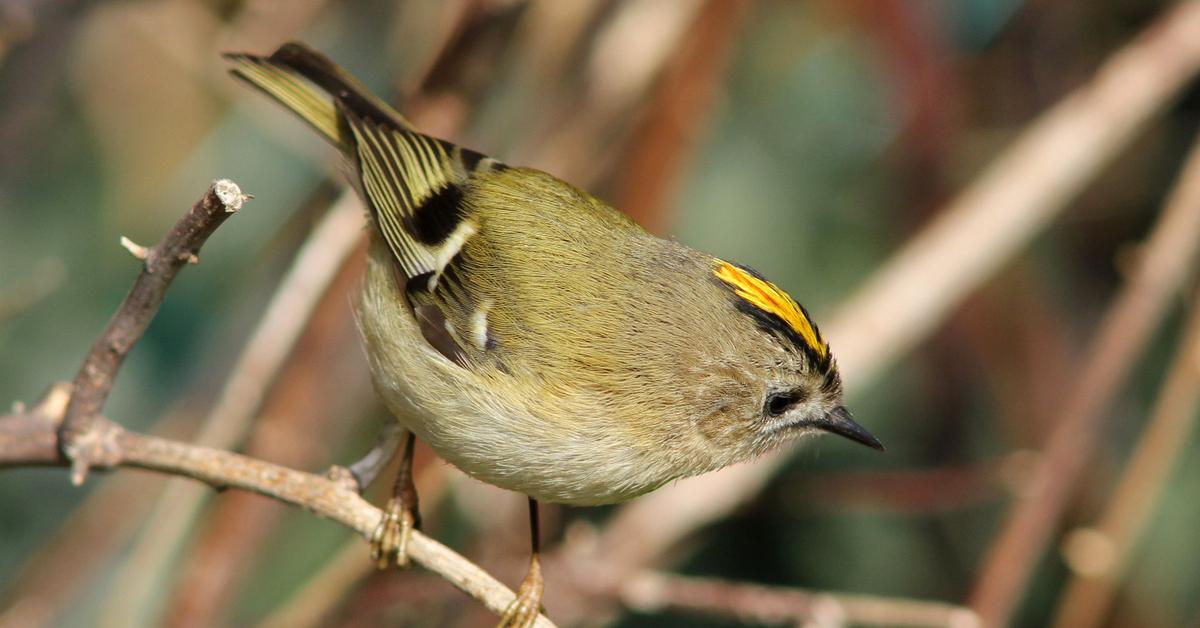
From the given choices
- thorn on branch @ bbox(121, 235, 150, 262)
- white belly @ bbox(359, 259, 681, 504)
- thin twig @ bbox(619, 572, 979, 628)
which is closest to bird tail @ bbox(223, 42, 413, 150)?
white belly @ bbox(359, 259, 681, 504)

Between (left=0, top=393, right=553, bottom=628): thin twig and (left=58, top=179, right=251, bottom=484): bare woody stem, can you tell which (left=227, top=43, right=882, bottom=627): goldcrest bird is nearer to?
(left=0, top=393, right=553, bottom=628): thin twig

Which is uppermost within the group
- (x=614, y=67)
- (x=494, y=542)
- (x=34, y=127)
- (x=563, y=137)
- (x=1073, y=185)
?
(x=1073, y=185)

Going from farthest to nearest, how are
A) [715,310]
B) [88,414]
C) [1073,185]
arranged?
[1073,185], [715,310], [88,414]

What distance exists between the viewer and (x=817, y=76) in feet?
13.0

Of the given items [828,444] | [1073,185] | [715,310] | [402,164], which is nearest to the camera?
[715,310]

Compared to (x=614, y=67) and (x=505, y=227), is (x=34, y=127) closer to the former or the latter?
(x=614, y=67)

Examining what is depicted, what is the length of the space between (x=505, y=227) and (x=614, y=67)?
122 centimetres

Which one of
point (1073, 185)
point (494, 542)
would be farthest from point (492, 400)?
point (1073, 185)

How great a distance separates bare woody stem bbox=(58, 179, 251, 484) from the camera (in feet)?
5.27

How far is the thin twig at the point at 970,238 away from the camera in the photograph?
3082 mm

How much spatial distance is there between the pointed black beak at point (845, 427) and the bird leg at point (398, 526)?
2.26 feet

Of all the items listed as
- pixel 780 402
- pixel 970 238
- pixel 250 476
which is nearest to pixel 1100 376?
pixel 970 238

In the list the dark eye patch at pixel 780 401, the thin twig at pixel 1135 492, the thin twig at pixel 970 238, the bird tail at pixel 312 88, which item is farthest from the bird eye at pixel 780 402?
the thin twig at pixel 1135 492

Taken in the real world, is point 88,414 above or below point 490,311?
below
